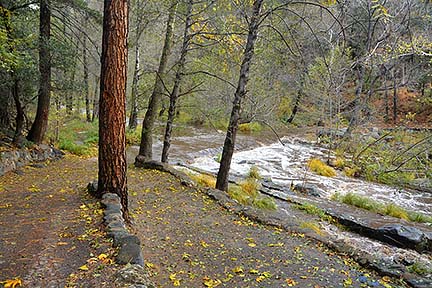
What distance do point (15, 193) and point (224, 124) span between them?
17.1 metres

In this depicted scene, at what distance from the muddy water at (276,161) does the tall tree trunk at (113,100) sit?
4.39 metres

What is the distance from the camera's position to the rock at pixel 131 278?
2908 mm

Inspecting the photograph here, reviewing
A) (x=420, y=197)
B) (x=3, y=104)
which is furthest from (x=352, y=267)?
(x=3, y=104)

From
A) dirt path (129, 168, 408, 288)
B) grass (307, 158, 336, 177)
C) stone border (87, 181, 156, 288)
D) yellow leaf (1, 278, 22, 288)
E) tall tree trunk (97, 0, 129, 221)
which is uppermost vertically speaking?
tall tree trunk (97, 0, 129, 221)

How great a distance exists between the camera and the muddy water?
11562 millimetres

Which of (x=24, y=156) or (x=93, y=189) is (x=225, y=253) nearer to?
(x=93, y=189)

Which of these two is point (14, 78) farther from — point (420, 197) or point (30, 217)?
point (420, 197)

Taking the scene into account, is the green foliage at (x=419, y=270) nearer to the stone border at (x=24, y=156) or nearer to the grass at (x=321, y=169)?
the stone border at (x=24, y=156)

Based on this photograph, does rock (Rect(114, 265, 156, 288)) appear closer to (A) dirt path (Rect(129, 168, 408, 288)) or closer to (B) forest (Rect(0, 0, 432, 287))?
(B) forest (Rect(0, 0, 432, 287))

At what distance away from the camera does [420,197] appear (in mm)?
11438

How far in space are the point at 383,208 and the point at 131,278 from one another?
29.0ft

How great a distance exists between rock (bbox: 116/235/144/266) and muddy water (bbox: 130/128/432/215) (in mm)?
5220

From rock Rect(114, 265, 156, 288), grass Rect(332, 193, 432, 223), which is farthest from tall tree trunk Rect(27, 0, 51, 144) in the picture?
grass Rect(332, 193, 432, 223)

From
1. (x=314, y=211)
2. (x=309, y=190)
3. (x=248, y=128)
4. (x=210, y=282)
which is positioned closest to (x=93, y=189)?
(x=210, y=282)
